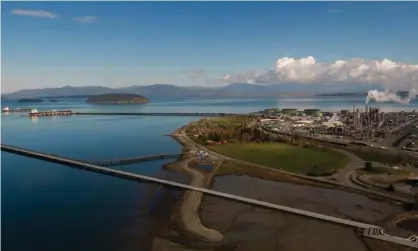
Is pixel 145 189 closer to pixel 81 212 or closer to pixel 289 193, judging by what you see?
pixel 81 212

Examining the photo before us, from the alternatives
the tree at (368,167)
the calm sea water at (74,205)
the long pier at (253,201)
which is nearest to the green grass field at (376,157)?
the tree at (368,167)

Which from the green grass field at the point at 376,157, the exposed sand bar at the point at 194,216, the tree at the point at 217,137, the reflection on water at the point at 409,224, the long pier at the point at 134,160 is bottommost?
the reflection on water at the point at 409,224

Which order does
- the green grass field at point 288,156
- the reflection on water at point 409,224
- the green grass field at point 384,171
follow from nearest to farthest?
the reflection on water at point 409,224
the green grass field at point 384,171
the green grass field at point 288,156

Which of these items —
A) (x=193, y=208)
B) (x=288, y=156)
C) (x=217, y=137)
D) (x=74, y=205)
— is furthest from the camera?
(x=217, y=137)

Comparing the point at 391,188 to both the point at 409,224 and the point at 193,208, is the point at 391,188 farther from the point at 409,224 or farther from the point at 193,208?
the point at 193,208

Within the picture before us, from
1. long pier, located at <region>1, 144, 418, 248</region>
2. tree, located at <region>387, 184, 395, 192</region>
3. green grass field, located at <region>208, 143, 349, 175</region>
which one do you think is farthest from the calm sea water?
tree, located at <region>387, 184, 395, 192</region>

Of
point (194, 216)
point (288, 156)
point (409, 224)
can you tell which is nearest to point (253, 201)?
point (194, 216)

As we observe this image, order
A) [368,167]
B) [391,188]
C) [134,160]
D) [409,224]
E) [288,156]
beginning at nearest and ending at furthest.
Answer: [409,224] → [391,188] → [368,167] → [288,156] → [134,160]

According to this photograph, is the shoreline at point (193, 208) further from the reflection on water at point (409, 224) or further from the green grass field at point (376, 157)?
the green grass field at point (376, 157)

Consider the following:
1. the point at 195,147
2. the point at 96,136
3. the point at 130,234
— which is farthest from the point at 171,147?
the point at 130,234
